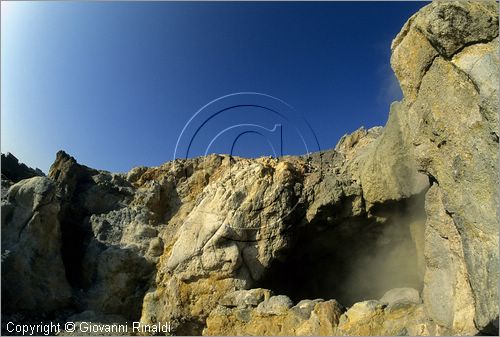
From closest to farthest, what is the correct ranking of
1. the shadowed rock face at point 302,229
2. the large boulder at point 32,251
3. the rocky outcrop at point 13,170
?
the shadowed rock face at point 302,229, the large boulder at point 32,251, the rocky outcrop at point 13,170

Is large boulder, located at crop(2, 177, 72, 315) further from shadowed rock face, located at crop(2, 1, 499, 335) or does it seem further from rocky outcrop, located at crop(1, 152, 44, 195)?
rocky outcrop, located at crop(1, 152, 44, 195)

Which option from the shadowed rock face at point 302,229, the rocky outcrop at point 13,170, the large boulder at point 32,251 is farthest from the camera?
the rocky outcrop at point 13,170

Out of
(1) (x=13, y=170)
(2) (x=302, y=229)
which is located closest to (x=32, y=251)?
(1) (x=13, y=170)

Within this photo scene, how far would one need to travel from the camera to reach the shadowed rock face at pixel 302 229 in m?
9.02

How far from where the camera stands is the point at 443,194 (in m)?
9.63

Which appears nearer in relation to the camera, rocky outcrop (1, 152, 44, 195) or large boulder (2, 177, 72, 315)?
large boulder (2, 177, 72, 315)

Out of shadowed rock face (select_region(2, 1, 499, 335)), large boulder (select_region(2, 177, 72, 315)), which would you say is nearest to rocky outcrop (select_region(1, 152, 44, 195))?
shadowed rock face (select_region(2, 1, 499, 335))

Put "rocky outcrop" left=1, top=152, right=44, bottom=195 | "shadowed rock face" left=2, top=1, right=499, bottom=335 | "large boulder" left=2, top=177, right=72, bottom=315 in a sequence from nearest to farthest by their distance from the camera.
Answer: "shadowed rock face" left=2, top=1, right=499, bottom=335 < "large boulder" left=2, top=177, right=72, bottom=315 < "rocky outcrop" left=1, top=152, right=44, bottom=195

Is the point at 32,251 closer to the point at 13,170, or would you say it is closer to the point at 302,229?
the point at 13,170

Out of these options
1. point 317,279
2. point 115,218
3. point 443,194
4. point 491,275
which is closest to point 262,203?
point 317,279

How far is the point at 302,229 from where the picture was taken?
1588cm

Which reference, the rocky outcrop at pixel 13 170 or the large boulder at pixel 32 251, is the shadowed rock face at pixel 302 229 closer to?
the large boulder at pixel 32 251

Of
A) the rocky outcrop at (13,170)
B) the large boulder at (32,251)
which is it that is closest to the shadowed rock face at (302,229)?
the large boulder at (32,251)

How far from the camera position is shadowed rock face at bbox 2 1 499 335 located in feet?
29.6
